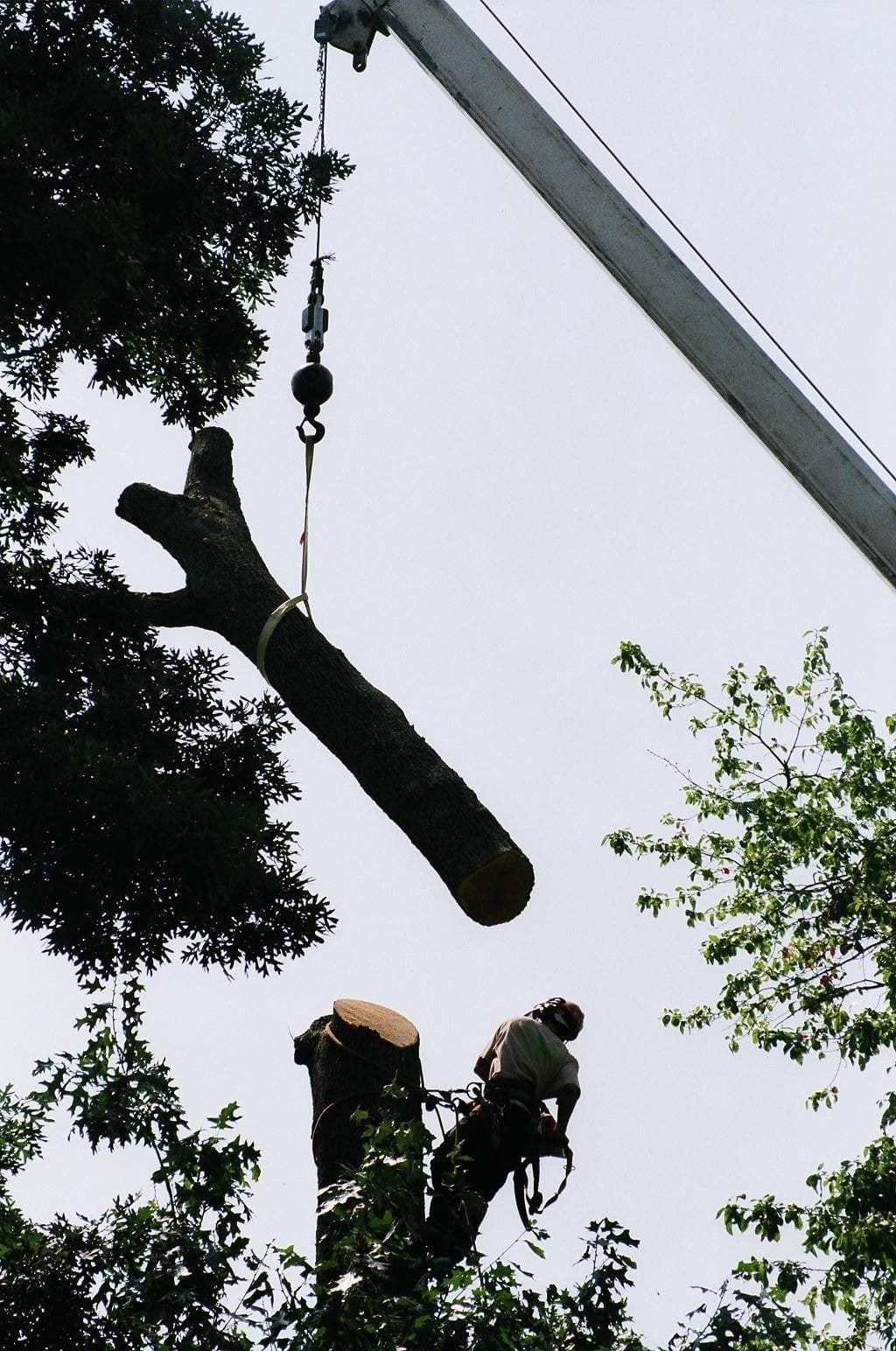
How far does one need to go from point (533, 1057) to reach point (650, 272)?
3194 millimetres

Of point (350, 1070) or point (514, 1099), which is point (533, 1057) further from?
point (350, 1070)

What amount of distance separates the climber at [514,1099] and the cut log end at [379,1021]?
0.97 feet

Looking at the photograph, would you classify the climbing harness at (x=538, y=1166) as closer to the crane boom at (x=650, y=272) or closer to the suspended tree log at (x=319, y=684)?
the suspended tree log at (x=319, y=684)

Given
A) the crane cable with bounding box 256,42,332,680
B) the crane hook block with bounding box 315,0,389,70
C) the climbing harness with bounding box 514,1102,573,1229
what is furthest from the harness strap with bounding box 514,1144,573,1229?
the crane hook block with bounding box 315,0,389,70

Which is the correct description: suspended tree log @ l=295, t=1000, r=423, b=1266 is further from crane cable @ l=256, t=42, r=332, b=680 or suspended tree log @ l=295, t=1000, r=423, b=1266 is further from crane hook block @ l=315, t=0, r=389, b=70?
crane hook block @ l=315, t=0, r=389, b=70

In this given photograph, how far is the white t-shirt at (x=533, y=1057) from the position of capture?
16.5ft

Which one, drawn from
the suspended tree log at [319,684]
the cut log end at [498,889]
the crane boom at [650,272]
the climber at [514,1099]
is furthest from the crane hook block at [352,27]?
the climber at [514,1099]

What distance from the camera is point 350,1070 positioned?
4.68m

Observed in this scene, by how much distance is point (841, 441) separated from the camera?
5.78m

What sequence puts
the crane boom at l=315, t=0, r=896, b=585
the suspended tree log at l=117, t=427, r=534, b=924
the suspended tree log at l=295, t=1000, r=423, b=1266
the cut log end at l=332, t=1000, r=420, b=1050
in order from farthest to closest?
the crane boom at l=315, t=0, r=896, b=585 → the suspended tree log at l=117, t=427, r=534, b=924 → the cut log end at l=332, t=1000, r=420, b=1050 → the suspended tree log at l=295, t=1000, r=423, b=1266

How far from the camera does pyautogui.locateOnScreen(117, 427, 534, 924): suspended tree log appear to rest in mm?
4879

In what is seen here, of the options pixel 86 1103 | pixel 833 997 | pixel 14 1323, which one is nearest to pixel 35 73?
pixel 86 1103

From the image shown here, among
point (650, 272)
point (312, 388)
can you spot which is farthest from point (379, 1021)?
point (650, 272)

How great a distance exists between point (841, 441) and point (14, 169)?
3530 millimetres
